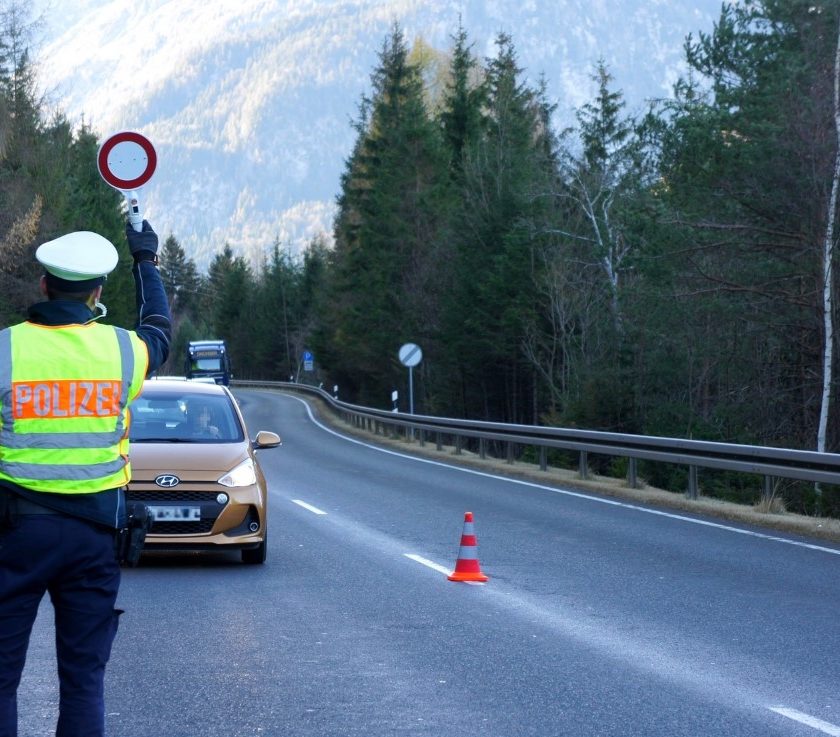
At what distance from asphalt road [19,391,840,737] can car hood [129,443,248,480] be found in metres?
0.86

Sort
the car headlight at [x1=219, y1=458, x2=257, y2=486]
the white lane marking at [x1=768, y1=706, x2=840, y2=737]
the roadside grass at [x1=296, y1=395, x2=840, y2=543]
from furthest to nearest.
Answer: the roadside grass at [x1=296, y1=395, x2=840, y2=543], the car headlight at [x1=219, y1=458, x2=257, y2=486], the white lane marking at [x1=768, y1=706, x2=840, y2=737]

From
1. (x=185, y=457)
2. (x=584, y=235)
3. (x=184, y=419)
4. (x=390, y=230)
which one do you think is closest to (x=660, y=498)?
(x=184, y=419)

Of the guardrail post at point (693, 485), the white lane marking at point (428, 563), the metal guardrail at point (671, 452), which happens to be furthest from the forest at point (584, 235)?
the white lane marking at point (428, 563)

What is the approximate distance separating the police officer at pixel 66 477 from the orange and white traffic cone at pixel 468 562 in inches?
255

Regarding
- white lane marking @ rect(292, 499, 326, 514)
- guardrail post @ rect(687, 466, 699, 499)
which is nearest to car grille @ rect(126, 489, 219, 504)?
white lane marking @ rect(292, 499, 326, 514)

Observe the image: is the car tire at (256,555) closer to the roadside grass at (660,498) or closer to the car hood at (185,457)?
the car hood at (185,457)

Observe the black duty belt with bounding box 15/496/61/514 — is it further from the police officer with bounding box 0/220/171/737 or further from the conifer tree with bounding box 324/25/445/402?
the conifer tree with bounding box 324/25/445/402

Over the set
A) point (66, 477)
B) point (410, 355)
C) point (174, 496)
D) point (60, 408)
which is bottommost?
point (174, 496)

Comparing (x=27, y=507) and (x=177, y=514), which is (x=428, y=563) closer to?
(x=177, y=514)

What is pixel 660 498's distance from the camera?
18.3 meters

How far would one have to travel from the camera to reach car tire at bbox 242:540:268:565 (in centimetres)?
1194

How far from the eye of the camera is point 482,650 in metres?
8.12

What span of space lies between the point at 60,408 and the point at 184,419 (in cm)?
825

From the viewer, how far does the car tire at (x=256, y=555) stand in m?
11.9
